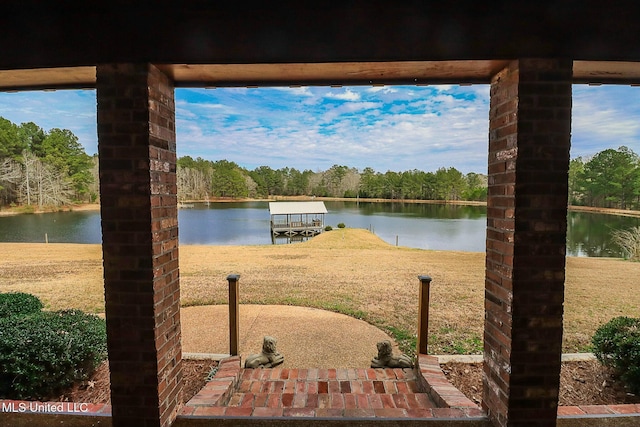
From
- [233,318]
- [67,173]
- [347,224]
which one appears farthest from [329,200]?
[233,318]

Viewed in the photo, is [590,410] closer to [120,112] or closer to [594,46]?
[594,46]

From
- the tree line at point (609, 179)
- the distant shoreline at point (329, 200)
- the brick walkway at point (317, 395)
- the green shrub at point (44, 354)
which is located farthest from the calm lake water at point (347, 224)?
the green shrub at point (44, 354)

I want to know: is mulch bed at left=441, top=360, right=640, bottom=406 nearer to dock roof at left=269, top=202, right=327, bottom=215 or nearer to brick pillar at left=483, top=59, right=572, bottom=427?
brick pillar at left=483, top=59, right=572, bottom=427

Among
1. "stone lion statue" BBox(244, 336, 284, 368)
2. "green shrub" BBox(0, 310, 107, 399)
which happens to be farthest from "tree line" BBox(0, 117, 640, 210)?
"stone lion statue" BBox(244, 336, 284, 368)

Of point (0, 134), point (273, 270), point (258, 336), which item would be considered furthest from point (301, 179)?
point (258, 336)

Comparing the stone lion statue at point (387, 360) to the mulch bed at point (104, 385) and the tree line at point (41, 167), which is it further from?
the tree line at point (41, 167)

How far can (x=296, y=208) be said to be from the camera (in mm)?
28344

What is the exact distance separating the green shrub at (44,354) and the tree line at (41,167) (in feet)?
90.6

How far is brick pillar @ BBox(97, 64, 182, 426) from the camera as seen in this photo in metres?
1.65

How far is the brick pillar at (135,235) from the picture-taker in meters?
1.65

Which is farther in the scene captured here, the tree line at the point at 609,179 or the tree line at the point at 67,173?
the tree line at the point at 67,173

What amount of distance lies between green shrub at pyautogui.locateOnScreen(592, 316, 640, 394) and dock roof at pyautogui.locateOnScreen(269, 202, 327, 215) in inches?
993

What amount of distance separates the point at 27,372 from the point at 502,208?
3622 mm

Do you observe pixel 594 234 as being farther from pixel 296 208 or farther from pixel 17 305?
pixel 17 305
